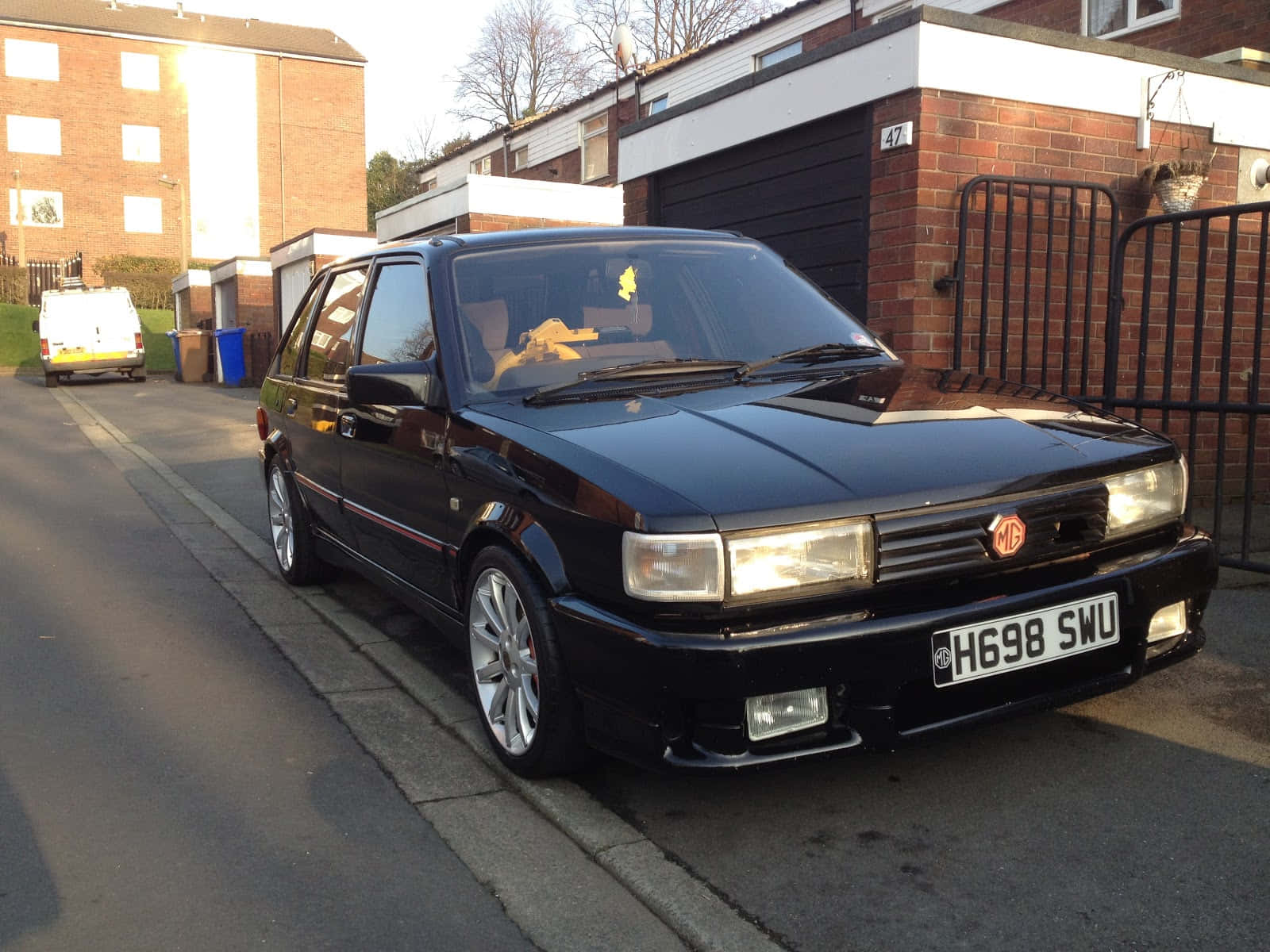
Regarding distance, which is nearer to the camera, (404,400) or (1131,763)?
(1131,763)

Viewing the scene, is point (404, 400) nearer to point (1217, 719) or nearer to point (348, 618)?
point (348, 618)

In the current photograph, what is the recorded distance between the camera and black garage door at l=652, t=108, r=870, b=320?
7188 millimetres

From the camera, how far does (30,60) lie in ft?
159

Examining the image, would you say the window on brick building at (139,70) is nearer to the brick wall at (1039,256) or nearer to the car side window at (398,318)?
the brick wall at (1039,256)

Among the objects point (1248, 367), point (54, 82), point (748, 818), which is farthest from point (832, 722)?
point (54, 82)

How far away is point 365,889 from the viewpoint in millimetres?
2900

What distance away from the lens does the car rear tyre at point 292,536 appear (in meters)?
6.01

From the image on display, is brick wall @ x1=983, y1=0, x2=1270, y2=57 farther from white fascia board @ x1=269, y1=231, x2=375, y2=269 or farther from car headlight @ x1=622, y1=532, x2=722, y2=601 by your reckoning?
white fascia board @ x1=269, y1=231, x2=375, y2=269

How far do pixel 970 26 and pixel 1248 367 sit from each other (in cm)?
313

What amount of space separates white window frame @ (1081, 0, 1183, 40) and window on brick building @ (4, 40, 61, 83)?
46832 millimetres

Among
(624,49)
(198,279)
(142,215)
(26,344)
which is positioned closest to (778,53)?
(624,49)

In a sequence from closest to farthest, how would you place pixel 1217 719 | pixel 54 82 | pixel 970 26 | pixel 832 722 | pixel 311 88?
1. pixel 832 722
2. pixel 1217 719
3. pixel 970 26
4. pixel 54 82
5. pixel 311 88

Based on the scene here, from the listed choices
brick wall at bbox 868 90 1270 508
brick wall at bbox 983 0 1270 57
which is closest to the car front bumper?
brick wall at bbox 868 90 1270 508

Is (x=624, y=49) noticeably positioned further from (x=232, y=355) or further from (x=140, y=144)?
(x=140, y=144)
